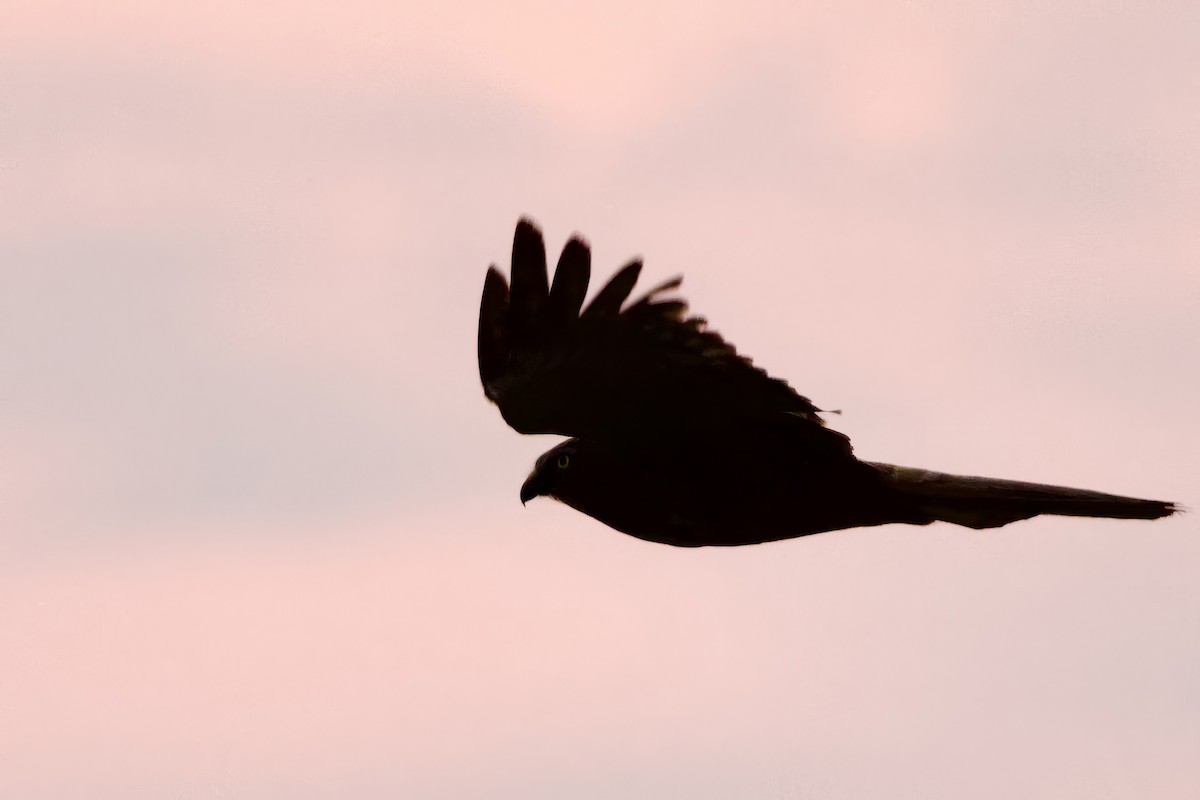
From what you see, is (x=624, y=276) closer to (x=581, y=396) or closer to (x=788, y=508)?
(x=581, y=396)

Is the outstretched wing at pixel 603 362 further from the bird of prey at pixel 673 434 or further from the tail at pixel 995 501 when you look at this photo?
the tail at pixel 995 501

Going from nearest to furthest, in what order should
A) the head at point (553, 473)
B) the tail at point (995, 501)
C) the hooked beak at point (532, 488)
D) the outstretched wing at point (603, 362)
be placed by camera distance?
the outstretched wing at point (603, 362) < the tail at point (995, 501) < the head at point (553, 473) < the hooked beak at point (532, 488)

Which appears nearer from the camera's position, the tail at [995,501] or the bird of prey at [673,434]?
the bird of prey at [673,434]

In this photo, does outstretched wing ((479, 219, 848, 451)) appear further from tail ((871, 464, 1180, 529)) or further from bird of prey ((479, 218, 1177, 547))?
tail ((871, 464, 1180, 529))

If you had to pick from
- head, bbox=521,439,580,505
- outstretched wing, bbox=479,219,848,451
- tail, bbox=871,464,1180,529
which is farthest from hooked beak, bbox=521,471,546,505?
tail, bbox=871,464,1180,529

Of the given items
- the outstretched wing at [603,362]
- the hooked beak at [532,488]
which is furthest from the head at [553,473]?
the outstretched wing at [603,362]

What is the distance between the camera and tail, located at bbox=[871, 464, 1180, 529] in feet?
28.6

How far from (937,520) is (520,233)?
8.74ft

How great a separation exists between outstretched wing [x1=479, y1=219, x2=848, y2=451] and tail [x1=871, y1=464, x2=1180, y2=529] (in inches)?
21.0

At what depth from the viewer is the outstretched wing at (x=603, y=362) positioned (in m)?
8.21

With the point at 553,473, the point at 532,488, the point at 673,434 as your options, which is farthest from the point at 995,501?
the point at 532,488

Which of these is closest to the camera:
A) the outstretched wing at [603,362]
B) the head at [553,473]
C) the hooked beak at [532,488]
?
the outstretched wing at [603,362]

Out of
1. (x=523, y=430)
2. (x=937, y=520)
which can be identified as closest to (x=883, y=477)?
(x=937, y=520)

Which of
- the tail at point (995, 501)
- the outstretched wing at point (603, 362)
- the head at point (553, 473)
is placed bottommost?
the tail at point (995, 501)
